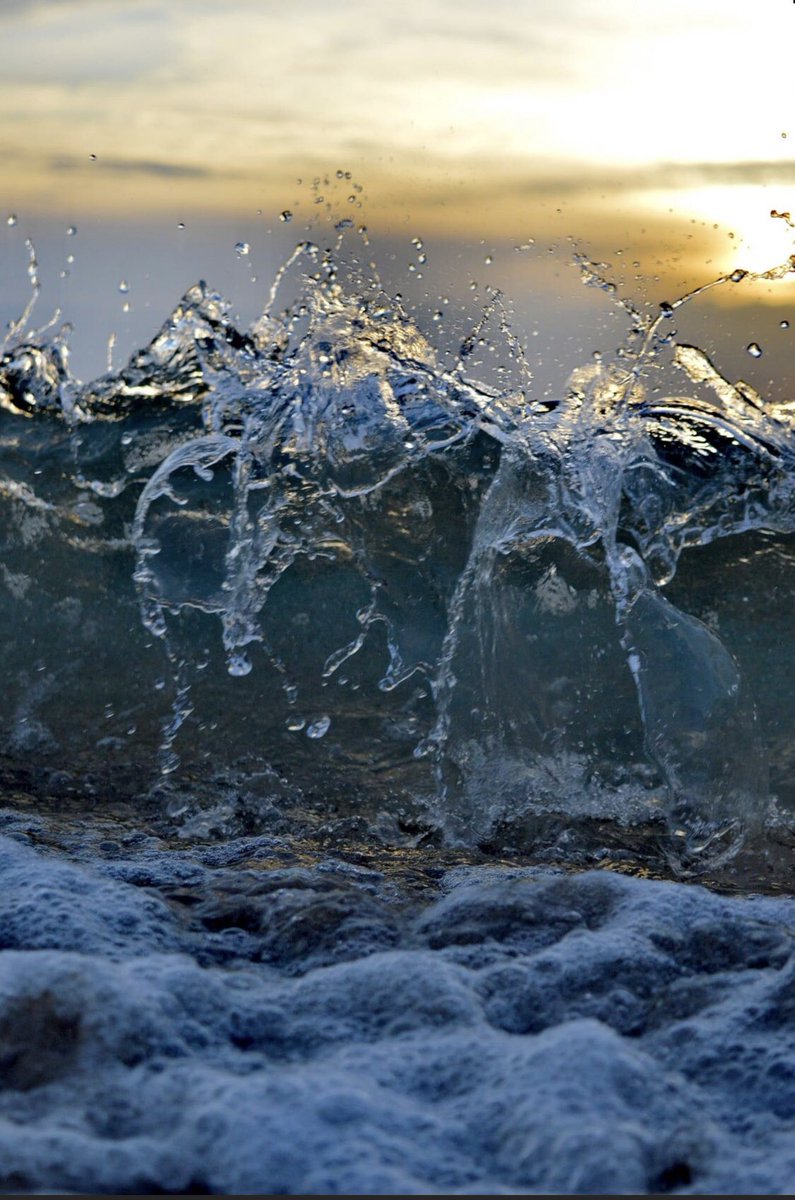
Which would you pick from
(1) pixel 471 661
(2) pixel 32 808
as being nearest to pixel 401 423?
(1) pixel 471 661

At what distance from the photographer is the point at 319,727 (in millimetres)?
3199

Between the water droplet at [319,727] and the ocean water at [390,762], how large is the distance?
0.03 m

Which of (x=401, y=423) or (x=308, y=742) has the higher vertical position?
(x=401, y=423)

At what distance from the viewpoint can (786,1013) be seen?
167 cm

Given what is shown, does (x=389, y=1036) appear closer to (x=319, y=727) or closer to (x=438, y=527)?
(x=319, y=727)

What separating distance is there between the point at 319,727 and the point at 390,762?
251 mm

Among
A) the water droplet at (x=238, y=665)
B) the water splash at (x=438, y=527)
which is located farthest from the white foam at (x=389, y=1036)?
the water droplet at (x=238, y=665)

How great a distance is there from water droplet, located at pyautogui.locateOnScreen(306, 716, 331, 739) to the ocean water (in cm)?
3

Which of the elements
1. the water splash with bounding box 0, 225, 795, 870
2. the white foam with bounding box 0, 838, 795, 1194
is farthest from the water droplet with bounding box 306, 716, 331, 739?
the white foam with bounding box 0, 838, 795, 1194

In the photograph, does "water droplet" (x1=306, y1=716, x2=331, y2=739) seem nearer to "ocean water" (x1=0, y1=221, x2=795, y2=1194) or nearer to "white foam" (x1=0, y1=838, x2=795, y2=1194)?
"ocean water" (x1=0, y1=221, x2=795, y2=1194)

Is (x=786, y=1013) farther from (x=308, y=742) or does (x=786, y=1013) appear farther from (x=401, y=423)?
(x=401, y=423)

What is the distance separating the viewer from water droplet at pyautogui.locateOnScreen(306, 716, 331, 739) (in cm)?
317

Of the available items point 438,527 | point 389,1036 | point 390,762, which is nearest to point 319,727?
point 390,762

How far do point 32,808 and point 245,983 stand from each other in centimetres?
115
